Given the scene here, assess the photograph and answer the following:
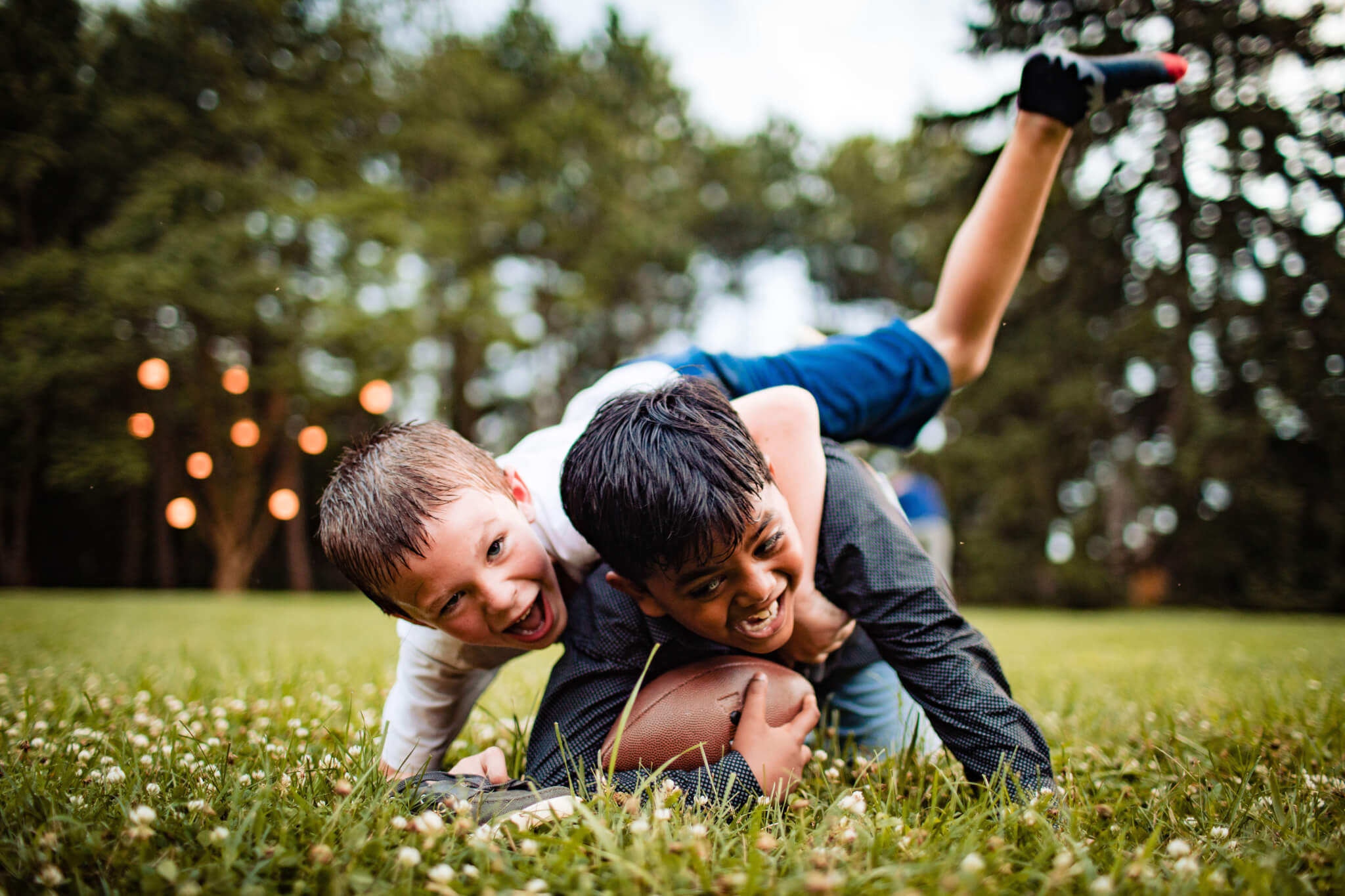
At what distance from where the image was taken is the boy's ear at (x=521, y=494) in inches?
96.3

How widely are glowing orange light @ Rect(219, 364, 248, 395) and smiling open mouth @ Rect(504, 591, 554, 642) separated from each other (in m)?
14.0

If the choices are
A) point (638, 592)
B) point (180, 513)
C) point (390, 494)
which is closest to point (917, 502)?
point (638, 592)

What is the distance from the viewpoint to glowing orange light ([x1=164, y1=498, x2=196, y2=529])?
11375 millimetres

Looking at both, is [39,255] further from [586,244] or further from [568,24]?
[568,24]

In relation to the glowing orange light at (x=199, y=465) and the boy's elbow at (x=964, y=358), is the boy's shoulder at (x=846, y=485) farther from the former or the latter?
the glowing orange light at (x=199, y=465)

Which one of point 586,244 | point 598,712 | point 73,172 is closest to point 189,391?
point 73,172

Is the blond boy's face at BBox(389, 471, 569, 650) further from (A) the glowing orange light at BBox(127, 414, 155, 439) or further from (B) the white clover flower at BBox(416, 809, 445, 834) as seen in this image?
(A) the glowing orange light at BBox(127, 414, 155, 439)

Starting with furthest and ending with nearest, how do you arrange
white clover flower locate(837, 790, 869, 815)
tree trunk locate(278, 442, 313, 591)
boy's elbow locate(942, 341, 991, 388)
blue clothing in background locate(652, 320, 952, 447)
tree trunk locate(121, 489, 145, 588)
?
1. tree trunk locate(278, 442, 313, 591)
2. tree trunk locate(121, 489, 145, 588)
3. boy's elbow locate(942, 341, 991, 388)
4. blue clothing in background locate(652, 320, 952, 447)
5. white clover flower locate(837, 790, 869, 815)

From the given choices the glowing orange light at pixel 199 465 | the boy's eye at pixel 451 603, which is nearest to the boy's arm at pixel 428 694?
the boy's eye at pixel 451 603

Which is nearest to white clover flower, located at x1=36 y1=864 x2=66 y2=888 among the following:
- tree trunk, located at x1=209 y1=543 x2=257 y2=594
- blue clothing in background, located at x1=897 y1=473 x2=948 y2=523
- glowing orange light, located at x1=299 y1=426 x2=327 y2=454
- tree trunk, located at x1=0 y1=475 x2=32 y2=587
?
blue clothing in background, located at x1=897 y1=473 x2=948 y2=523

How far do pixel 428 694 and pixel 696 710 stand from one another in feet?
2.74

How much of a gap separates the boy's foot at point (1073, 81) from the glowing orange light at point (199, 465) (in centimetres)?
1502

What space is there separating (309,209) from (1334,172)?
16.3 metres

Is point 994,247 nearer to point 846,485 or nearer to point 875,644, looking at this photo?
point 846,485
